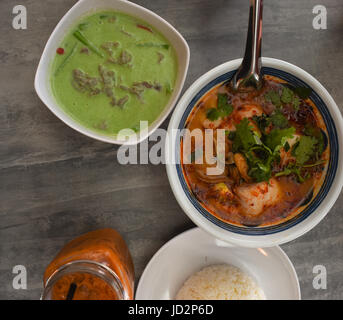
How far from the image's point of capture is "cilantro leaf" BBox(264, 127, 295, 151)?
1.02m

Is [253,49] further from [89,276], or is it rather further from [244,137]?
[89,276]

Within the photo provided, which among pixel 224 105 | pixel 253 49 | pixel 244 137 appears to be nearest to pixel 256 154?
pixel 244 137

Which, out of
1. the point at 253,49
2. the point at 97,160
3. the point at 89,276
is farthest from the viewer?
the point at 97,160

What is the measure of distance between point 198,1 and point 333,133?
1.96ft

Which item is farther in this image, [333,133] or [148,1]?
[148,1]

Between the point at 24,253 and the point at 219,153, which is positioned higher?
the point at 219,153

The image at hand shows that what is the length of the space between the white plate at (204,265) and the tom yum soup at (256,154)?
223mm

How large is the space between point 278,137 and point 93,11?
65 centimetres

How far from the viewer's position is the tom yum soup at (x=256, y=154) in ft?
3.41

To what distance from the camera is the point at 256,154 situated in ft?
3.39

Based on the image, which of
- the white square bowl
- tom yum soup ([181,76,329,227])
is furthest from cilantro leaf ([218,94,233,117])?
the white square bowl

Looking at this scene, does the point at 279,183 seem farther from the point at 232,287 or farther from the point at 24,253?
the point at 24,253

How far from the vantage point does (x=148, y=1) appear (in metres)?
1.23
